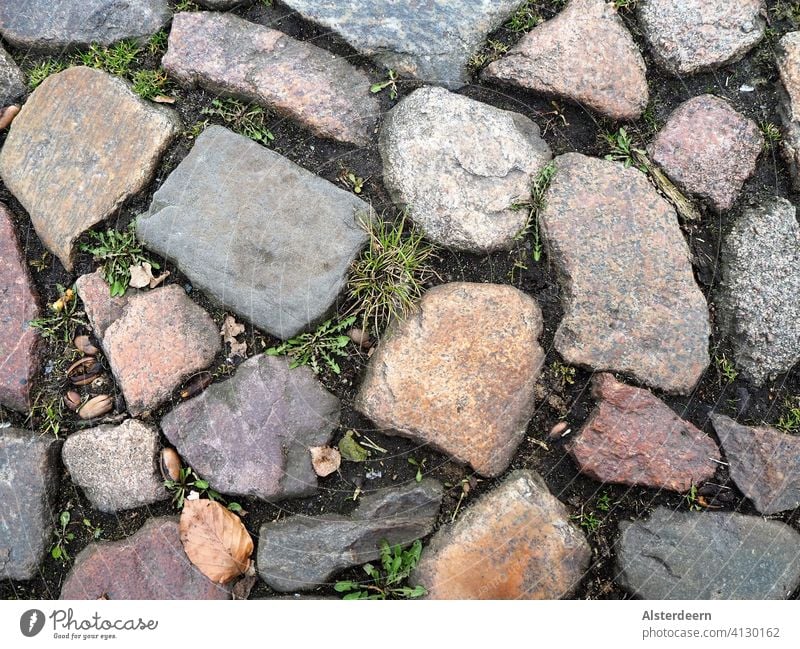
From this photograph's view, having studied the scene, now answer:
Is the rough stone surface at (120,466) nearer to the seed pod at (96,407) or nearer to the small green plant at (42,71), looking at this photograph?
the seed pod at (96,407)

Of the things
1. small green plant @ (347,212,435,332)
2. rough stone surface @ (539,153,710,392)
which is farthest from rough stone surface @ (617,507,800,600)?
small green plant @ (347,212,435,332)

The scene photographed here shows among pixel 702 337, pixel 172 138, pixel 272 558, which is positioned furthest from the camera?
pixel 172 138

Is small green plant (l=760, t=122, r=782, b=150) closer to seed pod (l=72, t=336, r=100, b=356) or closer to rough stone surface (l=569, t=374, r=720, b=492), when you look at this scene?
rough stone surface (l=569, t=374, r=720, b=492)

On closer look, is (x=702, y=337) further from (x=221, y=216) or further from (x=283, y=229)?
(x=221, y=216)

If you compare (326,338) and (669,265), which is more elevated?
(669,265)

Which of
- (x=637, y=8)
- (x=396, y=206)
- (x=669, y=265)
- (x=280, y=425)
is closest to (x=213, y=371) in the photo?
(x=280, y=425)
